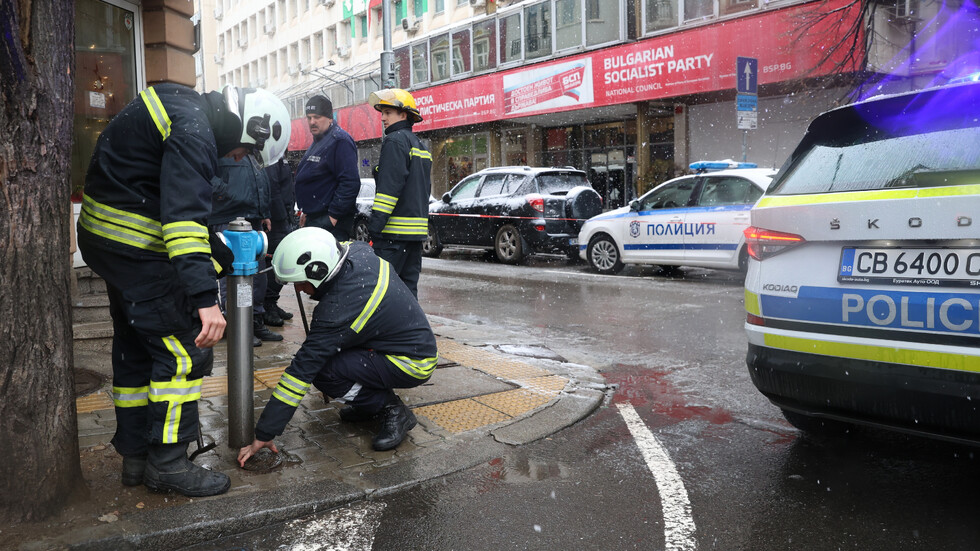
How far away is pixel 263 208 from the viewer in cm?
593

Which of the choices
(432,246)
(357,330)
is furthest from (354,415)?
(432,246)

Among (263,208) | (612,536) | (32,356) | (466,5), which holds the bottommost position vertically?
(612,536)

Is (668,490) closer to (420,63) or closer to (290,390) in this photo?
(290,390)

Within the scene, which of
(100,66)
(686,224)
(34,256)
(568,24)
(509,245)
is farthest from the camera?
(568,24)

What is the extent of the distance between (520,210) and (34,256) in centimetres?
1136

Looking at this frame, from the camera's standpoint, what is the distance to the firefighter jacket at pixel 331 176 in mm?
6043

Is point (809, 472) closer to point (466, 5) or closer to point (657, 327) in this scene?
point (657, 327)

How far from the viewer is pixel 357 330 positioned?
382 cm

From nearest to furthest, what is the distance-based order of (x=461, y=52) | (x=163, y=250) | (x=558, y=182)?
(x=163, y=250) < (x=558, y=182) < (x=461, y=52)

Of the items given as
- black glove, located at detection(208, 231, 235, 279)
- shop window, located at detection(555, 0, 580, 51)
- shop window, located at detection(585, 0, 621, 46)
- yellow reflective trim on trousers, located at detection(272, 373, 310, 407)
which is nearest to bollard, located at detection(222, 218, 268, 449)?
black glove, located at detection(208, 231, 235, 279)

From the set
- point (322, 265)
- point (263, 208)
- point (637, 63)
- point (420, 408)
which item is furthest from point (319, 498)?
point (637, 63)

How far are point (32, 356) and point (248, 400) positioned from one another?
1093 millimetres

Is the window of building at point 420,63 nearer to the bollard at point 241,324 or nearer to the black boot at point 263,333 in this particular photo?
the black boot at point 263,333

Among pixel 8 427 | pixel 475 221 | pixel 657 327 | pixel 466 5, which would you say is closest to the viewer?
pixel 8 427
